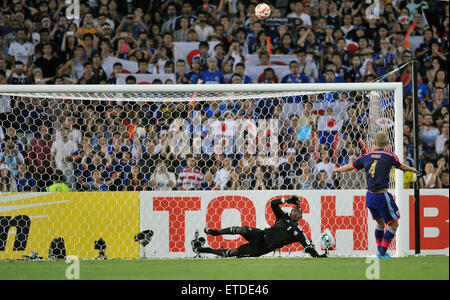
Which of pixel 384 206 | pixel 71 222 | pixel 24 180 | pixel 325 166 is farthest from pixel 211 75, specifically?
pixel 384 206

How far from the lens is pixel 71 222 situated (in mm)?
9445

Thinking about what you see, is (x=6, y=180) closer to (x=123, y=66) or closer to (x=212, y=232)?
(x=212, y=232)

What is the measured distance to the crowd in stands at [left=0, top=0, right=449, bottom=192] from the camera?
9961 millimetres

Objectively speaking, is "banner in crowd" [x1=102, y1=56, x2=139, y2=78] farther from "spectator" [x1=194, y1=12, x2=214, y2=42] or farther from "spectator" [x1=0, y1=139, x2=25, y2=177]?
"spectator" [x1=0, y1=139, x2=25, y2=177]

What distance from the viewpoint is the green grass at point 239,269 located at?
6348mm

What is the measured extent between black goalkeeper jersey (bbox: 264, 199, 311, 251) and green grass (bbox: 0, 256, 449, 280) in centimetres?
67

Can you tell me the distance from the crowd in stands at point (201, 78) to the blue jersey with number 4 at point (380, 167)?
166cm

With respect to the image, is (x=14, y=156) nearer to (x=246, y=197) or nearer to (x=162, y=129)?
(x=162, y=129)

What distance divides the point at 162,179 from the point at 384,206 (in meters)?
3.70

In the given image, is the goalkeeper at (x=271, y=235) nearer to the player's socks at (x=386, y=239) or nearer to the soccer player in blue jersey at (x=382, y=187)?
the player's socks at (x=386, y=239)

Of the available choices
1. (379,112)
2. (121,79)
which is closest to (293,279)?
(379,112)

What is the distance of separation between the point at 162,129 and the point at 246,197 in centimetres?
184

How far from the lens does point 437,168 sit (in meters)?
11.8

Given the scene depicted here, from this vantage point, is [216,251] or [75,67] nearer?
[216,251]
